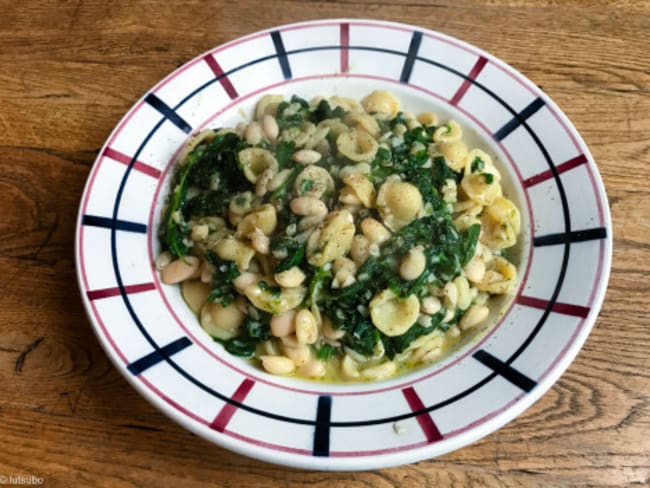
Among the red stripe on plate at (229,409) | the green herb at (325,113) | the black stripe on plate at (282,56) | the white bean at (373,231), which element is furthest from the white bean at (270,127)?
the red stripe on plate at (229,409)

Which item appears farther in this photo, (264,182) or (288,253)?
(264,182)

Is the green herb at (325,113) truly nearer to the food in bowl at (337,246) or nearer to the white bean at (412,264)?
the food in bowl at (337,246)

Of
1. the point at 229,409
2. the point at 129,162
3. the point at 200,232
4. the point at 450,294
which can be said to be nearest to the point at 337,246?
the point at 450,294

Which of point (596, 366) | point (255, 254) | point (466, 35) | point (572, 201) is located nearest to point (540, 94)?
point (572, 201)

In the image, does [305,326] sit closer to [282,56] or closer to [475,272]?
[475,272]

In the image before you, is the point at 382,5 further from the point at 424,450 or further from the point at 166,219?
the point at 424,450

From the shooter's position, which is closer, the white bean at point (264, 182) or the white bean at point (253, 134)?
the white bean at point (264, 182)

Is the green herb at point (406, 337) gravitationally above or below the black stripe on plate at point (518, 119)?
below
